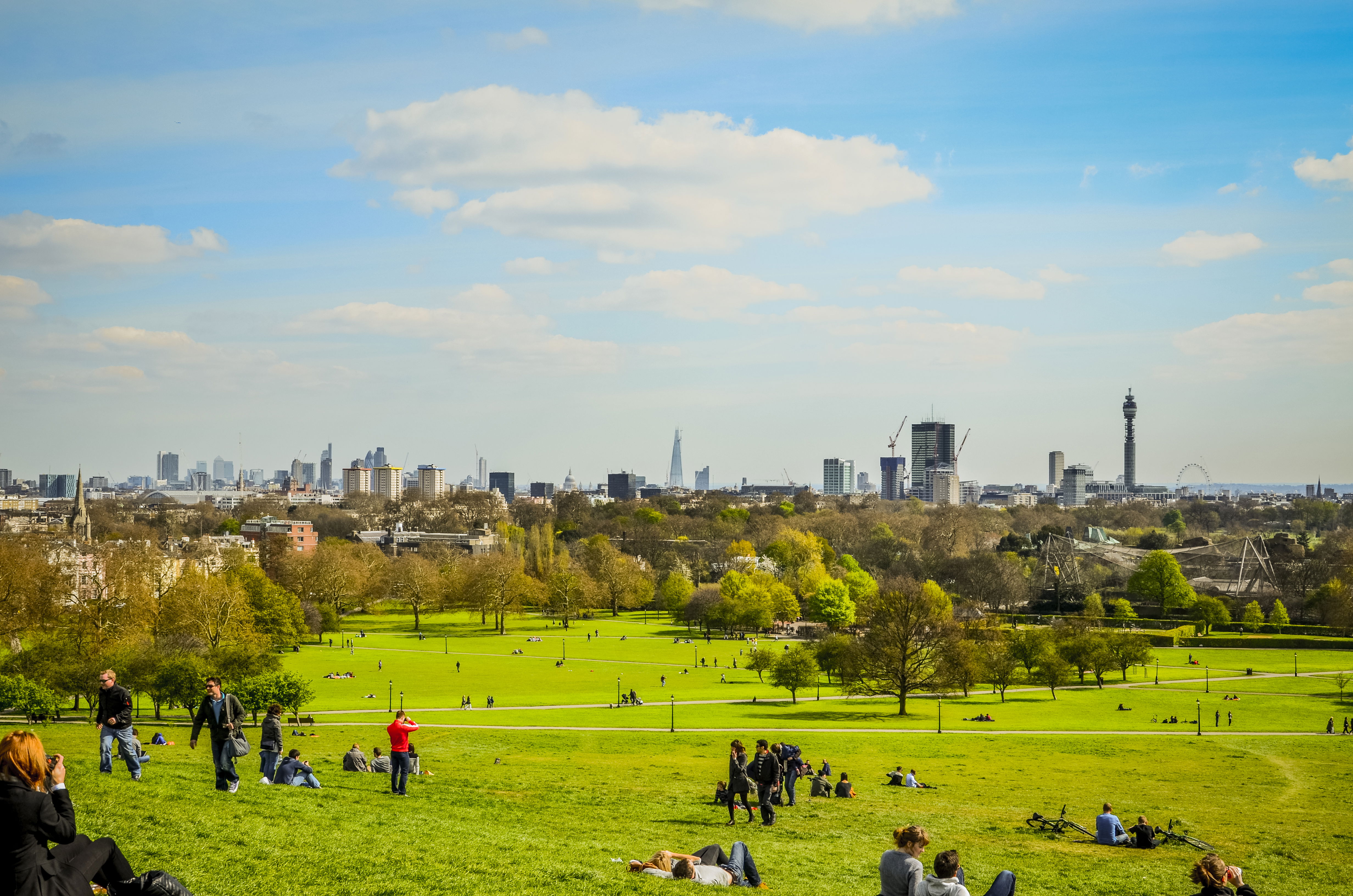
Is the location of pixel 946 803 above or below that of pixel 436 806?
below

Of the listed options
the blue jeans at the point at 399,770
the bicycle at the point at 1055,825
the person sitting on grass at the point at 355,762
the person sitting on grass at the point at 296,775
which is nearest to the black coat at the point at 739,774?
the blue jeans at the point at 399,770

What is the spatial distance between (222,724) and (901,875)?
11054 mm

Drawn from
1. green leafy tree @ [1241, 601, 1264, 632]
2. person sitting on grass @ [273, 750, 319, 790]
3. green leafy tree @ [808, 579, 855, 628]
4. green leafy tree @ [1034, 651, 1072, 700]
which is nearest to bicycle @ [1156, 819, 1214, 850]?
person sitting on grass @ [273, 750, 319, 790]

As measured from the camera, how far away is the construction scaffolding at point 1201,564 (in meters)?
105

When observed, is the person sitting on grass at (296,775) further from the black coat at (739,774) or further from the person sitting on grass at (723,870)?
the person sitting on grass at (723,870)

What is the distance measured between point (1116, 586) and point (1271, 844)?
9821cm

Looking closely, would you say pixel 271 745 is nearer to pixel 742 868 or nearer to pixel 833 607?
pixel 742 868

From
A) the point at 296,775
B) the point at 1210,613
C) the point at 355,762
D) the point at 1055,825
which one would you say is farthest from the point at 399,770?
the point at 1210,613

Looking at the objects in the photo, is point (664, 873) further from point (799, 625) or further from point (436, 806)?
point (799, 625)

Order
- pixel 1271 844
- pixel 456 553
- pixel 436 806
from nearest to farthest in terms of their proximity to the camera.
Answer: pixel 436 806 < pixel 1271 844 < pixel 456 553

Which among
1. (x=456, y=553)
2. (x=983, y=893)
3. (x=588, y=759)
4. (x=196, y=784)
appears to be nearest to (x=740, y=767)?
(x=983, y=893)

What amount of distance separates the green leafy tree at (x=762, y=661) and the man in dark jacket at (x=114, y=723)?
43.1m

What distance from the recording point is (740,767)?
60.3 feet

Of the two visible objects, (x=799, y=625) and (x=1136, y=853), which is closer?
(x=1136, y=853)
